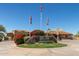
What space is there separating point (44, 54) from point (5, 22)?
2436 mm

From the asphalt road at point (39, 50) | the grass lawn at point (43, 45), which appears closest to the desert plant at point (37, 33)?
the grass lawn at point (43, 45)

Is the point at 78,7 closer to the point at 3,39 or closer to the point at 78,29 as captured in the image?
the point at 78,29

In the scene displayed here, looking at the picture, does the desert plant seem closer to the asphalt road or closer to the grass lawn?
the grass lawn

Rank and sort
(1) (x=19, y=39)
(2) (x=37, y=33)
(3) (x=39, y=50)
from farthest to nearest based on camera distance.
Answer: (1) (x=19, y=39), (2) (x=37, y=33), (3) (x=39, y=50)

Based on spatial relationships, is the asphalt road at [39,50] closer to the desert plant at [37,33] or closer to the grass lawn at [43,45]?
the grass lawn at [43,45]

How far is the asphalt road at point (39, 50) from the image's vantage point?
46.2 feet

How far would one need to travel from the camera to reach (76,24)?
48.0 ft

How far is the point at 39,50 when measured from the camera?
14492mm

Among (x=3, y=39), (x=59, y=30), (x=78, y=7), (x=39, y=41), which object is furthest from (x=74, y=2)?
(x=3, y=39)

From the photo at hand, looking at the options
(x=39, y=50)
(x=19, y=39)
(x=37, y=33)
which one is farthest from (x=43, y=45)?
(x=19, y=39)

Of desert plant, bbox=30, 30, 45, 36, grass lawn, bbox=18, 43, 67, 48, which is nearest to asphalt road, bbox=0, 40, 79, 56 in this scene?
grass lawn, bbox=18, 43, 67, 48

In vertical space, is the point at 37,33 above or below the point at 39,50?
above

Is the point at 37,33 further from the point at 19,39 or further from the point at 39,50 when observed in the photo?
the point at 19,39

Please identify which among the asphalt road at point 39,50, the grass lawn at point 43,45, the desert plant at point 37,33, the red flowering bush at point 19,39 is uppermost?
the desert plant at point 37,33
